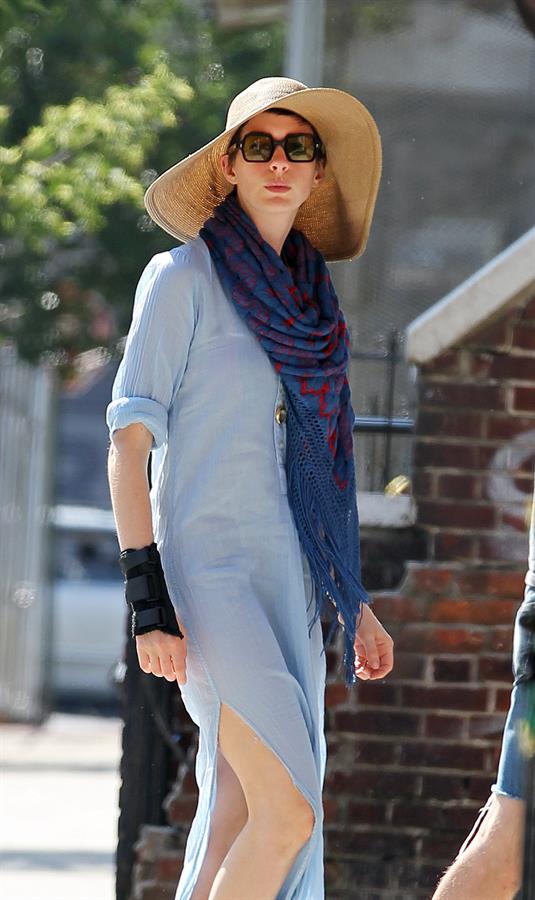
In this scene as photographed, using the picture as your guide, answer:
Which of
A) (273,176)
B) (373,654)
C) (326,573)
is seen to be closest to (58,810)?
(373,654)

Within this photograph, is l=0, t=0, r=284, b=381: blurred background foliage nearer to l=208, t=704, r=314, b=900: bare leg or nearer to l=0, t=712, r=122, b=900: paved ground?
l=0, t=712, r=122, b=900: paved ground

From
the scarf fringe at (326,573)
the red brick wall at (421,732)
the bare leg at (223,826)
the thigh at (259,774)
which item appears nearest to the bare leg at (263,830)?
the thigh at (259,774)

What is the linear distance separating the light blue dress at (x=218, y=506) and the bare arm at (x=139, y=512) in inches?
1.4

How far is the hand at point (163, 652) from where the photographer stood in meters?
3.57

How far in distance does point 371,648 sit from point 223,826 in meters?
0.52

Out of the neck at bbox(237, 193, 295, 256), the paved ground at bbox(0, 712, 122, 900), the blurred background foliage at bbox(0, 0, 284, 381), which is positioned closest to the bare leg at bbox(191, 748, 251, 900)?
the neck at bbox(237, 193, 295, 256)

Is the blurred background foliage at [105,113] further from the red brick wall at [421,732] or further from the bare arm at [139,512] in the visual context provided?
the bare arm at [139,512]

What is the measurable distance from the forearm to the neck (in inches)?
22.6

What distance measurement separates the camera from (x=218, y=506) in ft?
12.1

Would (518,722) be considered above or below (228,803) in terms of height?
above

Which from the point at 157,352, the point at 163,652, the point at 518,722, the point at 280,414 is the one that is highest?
the point at 157,352

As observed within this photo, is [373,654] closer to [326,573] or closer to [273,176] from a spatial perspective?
[326,573]

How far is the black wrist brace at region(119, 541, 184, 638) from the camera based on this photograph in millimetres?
3576

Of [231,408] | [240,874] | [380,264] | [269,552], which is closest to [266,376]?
[231,408]
